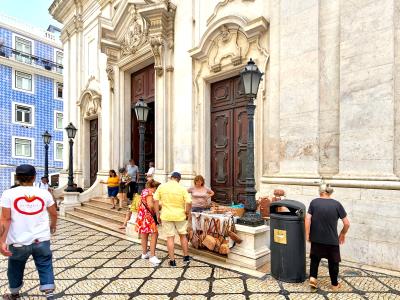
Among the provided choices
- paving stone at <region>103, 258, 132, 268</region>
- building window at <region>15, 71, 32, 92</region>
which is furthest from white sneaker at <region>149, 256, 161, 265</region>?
building window at <region>15, 71, 32, 92</region>

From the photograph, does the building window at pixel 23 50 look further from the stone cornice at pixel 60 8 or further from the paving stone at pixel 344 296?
the paving stone at pixel 344 296

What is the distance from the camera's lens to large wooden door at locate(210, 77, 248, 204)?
25.7 feet

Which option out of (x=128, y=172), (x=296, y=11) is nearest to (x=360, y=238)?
(x=296, y=11)

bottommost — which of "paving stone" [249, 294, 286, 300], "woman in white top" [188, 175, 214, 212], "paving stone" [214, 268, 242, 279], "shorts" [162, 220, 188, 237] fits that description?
"paving stone" [214, 268, 242, 279]

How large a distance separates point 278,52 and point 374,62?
208cm

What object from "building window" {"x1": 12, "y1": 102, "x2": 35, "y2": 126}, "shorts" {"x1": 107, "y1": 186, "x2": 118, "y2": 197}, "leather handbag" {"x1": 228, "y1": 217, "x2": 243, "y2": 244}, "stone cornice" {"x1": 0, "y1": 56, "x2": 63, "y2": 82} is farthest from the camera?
"building window" {"x1": 12, "y1": 102, "x2": 35, "y2": 126}

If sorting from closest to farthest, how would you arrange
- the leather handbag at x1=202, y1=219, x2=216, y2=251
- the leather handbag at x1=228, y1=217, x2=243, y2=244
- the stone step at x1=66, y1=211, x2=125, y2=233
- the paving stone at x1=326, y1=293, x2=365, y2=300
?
the paving stone at x1=326, y1=293, x2=365, y2=300 → the leather handbag at x1=228, y1=217, x2=243, y2=244 → the leather handbag at x1=202, y1=219, x2=216, y2=251 → the stone step at x1=66, y1=211, x2=125, y2=233

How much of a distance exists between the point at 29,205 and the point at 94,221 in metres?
6.14

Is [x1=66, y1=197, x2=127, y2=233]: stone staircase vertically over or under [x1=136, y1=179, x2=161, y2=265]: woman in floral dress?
under

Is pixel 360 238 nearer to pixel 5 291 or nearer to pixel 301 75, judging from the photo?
pixel 301 75

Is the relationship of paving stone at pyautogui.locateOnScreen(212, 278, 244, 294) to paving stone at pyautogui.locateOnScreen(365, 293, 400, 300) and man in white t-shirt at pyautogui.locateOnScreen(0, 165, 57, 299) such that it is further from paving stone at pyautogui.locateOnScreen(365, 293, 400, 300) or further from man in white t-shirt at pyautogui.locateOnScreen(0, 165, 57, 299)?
man in white t-shirt at pyautogui.locateOnScreen(0, 165, 57, 299)

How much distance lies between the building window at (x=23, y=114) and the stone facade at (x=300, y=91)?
16615 mm

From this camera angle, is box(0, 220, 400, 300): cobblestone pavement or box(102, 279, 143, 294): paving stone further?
box(102, 279, 143, 294): paving stone

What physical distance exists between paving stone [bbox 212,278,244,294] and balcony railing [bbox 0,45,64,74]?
25.1 meters
